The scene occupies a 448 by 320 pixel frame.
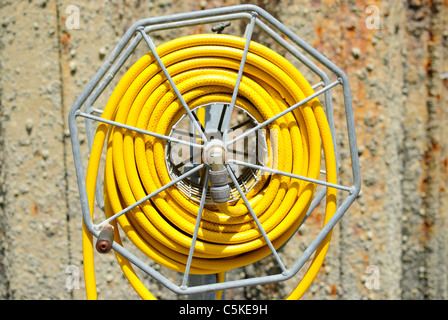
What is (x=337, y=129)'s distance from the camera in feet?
5.60

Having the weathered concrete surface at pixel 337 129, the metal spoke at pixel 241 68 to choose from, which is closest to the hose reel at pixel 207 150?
the metal spoke at pixel 241 68

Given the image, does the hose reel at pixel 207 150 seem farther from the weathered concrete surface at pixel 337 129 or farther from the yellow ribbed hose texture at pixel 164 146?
the weathered concrete surface at pixel 337 129

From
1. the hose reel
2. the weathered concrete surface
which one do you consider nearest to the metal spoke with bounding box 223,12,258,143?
the hose reel

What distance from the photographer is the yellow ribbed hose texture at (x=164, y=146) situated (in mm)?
1036

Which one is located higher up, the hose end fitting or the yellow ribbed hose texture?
the yellow ribbed hose texture

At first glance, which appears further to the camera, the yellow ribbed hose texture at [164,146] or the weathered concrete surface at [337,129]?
the weathered concrete surface at [337,129]

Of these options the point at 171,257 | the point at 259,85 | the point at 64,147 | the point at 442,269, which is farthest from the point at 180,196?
the point at 442,269

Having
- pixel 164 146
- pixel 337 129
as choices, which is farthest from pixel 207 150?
pixel 337 129

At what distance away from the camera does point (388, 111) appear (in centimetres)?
173

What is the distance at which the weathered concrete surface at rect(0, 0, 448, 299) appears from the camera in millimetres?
1655

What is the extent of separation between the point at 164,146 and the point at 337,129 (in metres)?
0.91

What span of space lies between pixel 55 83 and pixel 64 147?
10.6 inches

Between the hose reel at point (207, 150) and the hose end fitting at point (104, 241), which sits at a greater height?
the hose reel at point (207, 150)

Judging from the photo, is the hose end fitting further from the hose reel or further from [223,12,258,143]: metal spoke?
[223,12,258,143]: metal spoke
